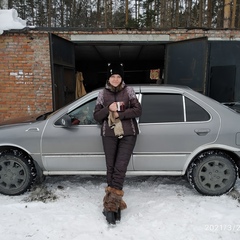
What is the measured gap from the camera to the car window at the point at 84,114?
3303 millimetres

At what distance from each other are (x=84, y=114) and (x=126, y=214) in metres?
1.45

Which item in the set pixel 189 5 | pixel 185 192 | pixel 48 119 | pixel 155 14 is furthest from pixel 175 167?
pixel 189 5

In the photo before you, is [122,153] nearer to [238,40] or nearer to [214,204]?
[214,204]

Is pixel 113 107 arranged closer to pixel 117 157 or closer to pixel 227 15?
pixel 117 157

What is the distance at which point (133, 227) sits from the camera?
8.76 feet

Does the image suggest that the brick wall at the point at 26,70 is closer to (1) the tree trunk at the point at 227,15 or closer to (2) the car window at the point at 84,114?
(2) the car window at the point at 84,114

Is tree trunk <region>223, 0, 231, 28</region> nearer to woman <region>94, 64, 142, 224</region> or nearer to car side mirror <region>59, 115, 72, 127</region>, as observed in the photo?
woman <region>94, 64, 142, 224</region>

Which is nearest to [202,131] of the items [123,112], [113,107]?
[123,112]

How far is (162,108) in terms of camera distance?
332 centimetres

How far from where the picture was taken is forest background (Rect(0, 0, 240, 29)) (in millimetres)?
17938

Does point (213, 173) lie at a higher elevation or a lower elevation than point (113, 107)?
lower

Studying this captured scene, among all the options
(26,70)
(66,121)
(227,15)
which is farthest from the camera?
(227,15)

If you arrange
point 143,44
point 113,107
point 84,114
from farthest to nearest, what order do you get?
point 143,44 < point 84,114 < point 113,107

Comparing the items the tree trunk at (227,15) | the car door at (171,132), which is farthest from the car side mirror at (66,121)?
the tree trunk at (227,15)
